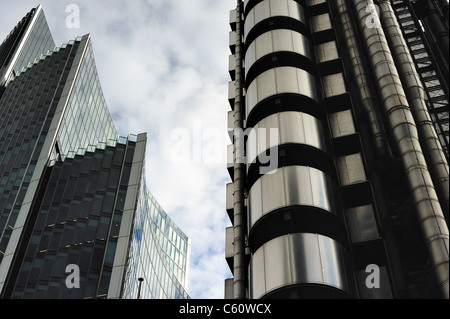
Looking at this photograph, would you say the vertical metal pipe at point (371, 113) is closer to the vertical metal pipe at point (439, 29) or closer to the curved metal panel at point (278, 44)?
the curved metal panel at point (278, 44)

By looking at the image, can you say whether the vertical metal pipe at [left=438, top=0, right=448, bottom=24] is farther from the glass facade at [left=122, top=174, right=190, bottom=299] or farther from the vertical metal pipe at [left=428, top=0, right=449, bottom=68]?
the glass facade at [left=122, top=174, right=190, bottom=299]

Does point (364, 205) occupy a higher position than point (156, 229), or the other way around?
point (156, 229)

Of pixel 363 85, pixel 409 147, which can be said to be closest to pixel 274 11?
pixel 363 85

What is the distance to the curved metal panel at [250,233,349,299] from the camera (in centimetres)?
2584

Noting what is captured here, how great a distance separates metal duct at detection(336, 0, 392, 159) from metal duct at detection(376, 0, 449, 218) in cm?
210

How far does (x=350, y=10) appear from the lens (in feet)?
133

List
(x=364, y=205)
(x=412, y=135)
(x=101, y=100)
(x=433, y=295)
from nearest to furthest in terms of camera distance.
A: (x=433, y=295), (x=412, y=135), (x=364, y=205), (x=101, y=100)

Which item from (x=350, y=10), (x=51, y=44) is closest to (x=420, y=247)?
(x=350, y=10)

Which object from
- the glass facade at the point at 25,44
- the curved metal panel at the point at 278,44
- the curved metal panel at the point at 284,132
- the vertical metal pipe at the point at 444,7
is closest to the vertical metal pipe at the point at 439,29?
the vertical metal pipe at the point at 444,7

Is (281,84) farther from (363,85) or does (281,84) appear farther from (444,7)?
(444,7)

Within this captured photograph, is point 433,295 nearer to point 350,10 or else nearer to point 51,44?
point 350,10

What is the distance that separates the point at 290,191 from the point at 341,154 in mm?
6005

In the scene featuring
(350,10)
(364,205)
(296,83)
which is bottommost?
(364,205)
